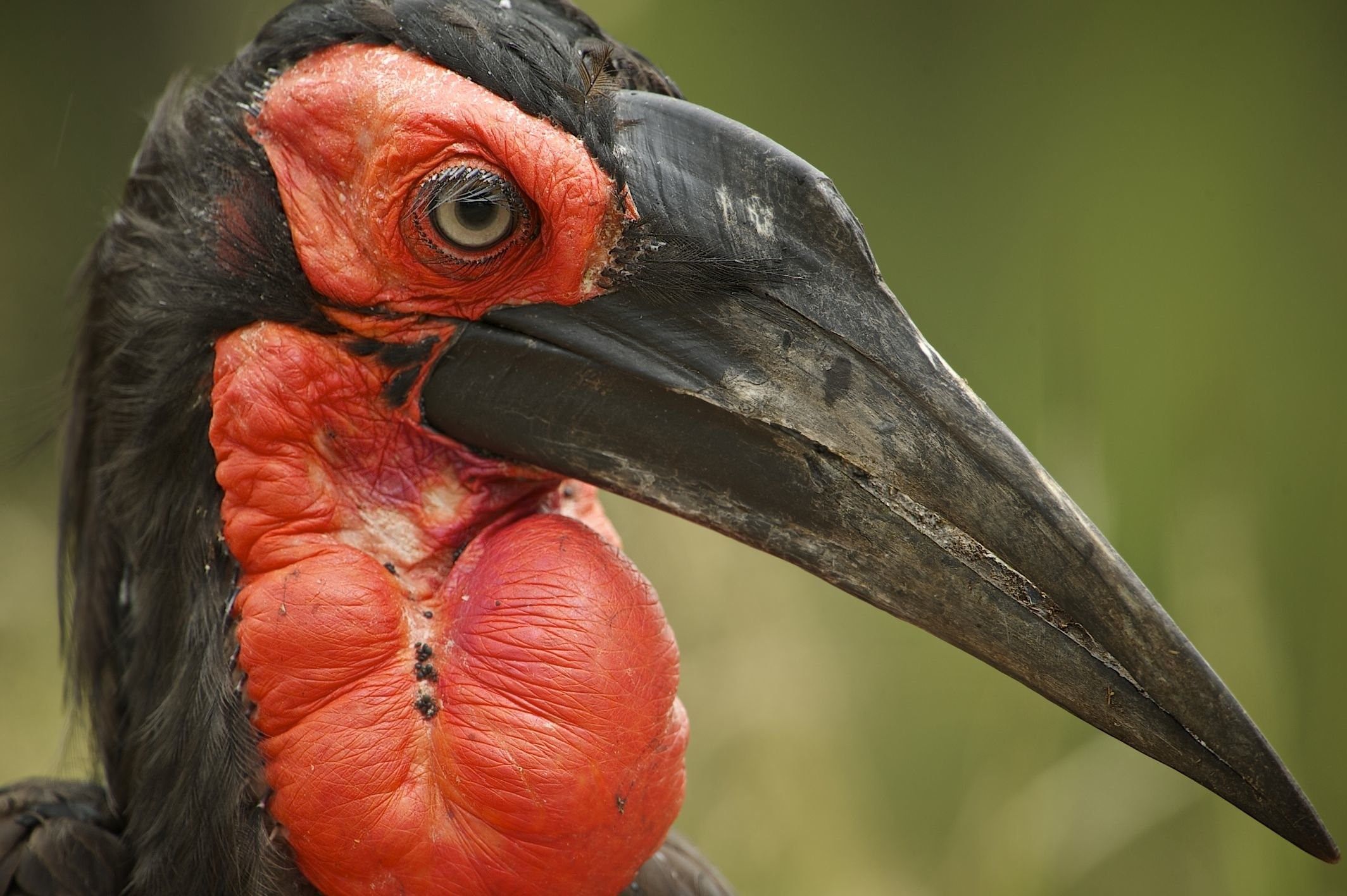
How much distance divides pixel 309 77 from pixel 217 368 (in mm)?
405

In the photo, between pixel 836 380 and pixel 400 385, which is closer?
pixel 836 380

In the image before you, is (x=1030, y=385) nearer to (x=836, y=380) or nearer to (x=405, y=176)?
(x=836, y=380)

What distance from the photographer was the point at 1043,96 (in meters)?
4.39

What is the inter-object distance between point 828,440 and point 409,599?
61 cm

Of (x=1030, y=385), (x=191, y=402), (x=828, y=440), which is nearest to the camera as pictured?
(x=828, y=440)

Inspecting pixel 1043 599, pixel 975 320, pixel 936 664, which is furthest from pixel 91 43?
pixel 1043 599

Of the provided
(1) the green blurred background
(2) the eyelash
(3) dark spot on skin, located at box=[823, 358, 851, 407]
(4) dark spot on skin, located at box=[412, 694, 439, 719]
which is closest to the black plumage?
(2) the eyelash

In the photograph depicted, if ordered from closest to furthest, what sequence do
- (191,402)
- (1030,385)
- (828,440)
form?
1. (828,440)
2. (191,402)
3. (1030,385)

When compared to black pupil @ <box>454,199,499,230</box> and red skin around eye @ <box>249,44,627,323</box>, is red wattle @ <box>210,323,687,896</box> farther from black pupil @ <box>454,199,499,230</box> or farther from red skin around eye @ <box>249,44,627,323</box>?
black pupil @ <box>454,199,499,230</box>

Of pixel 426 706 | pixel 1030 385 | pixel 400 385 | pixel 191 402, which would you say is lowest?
pixel 426 706

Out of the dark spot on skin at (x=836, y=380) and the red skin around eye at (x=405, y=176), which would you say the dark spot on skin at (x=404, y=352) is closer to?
the red skin around eye at (x=405, y=176)

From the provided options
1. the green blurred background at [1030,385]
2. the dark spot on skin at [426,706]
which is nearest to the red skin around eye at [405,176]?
the dark spot on skin at [426,706]

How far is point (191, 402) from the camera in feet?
5.60

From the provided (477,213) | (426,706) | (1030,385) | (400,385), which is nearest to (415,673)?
(426,706)
